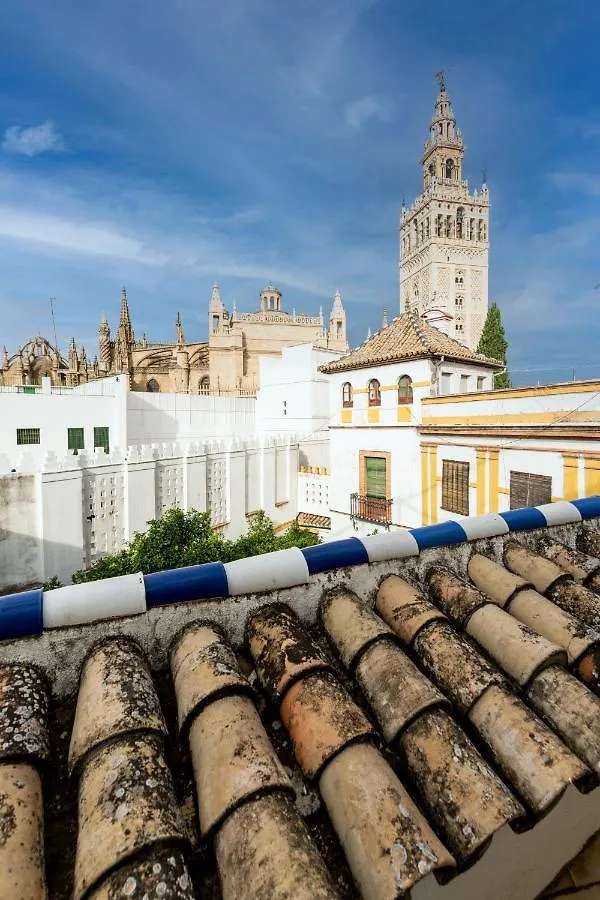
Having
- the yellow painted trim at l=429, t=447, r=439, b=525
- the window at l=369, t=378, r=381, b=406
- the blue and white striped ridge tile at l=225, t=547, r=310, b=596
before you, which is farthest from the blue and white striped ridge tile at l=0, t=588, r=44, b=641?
the window at l=369, t=378, r=381, b=406

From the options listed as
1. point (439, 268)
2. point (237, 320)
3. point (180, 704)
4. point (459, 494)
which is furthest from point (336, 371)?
point (439, 268)

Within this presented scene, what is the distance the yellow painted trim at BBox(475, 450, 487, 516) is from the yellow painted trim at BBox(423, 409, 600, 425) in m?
0.99

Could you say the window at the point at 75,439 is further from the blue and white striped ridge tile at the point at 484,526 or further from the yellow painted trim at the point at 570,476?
the blue and white striped ridge tile at the point at 484,526

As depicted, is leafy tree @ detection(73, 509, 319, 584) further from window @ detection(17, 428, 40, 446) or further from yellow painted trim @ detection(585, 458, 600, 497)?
window @ detection(17, 428, 40, 446)

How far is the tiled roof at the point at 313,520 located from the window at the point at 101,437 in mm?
11787

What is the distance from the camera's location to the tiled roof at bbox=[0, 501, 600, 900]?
125 centimetres

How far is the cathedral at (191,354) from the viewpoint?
123 feet

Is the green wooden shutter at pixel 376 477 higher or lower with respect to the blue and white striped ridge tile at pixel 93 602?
lower

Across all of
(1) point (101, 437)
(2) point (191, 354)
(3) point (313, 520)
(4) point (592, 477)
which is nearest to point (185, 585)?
(4) point (592, 477)

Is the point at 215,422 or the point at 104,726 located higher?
the point at 215,422

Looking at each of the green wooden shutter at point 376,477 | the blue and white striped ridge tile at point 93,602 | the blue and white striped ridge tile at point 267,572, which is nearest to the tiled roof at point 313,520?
the green wooden shutter at point 376,477

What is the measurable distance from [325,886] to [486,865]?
0.73 metres

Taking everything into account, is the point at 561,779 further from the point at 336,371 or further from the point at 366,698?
the point at 336,371

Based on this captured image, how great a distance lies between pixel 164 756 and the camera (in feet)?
5.12
